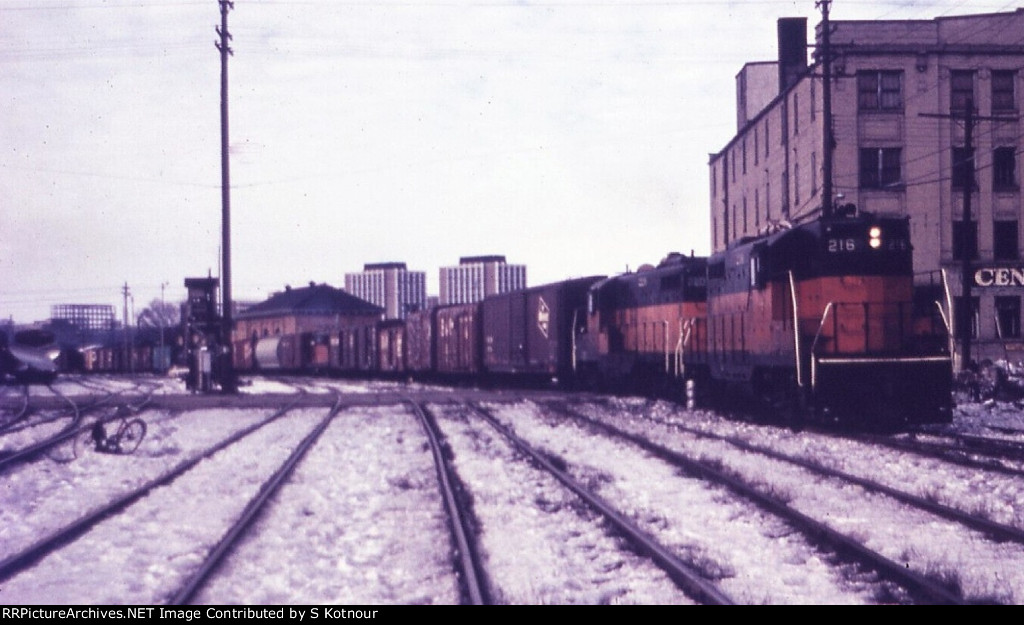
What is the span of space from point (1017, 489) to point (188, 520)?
8089 mm

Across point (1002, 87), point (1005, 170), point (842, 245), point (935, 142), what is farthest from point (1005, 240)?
point (842, 245)

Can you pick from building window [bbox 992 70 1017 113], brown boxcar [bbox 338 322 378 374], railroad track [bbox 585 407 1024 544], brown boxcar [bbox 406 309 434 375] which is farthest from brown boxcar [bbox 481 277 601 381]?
building window [bbox 992 70 1017 113]

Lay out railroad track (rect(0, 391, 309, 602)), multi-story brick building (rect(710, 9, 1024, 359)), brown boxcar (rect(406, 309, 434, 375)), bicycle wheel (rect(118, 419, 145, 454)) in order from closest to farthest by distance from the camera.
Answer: railroad track (rect(0, 391, 309, 602)) → bicycle wheel (rect(118, 419, 145, 454)) → multi-story brick building (rect(710, 9, 1024, 359)) → brown boxcar (rect(406, 309, 434, 375))

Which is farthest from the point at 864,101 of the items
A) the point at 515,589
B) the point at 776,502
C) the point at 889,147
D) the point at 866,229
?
the point at 515,589

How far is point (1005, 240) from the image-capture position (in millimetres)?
45406

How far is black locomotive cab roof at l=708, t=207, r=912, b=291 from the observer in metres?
16.3

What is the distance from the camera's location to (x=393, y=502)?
10.5m

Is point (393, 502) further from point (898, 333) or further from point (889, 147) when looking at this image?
point (889, 147)

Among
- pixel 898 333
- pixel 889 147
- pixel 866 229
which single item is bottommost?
pixel 898 333

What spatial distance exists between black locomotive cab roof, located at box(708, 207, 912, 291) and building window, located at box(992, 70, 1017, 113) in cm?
3331

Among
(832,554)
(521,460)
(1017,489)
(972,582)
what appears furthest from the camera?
(521,460)

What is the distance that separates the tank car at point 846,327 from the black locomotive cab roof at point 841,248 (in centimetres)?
2

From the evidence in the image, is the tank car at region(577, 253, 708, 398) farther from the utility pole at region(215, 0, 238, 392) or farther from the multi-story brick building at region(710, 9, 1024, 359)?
the multi-story brick building at region(710, 9, 1024, 359)

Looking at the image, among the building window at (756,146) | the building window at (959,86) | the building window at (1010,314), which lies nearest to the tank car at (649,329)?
the building window at (1010,314)
